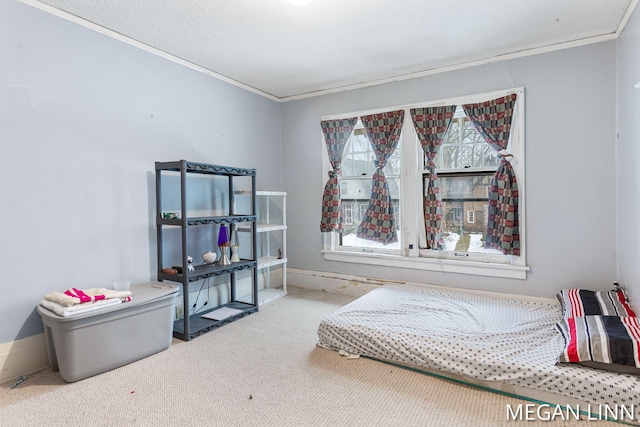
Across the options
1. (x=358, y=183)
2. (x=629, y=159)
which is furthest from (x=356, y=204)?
(x=629, y=159)

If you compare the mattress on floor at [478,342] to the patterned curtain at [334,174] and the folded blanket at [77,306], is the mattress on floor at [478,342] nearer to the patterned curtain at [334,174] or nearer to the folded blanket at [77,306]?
the patterned curtain at [334,174]

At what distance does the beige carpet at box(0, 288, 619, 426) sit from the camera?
181 centimetres

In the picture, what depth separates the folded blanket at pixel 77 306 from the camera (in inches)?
83.4

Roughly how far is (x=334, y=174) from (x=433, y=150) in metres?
1.12

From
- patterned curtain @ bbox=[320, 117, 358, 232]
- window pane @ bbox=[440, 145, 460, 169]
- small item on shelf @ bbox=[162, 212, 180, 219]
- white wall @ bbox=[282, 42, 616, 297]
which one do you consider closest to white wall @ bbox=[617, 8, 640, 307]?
white wall @ bbox=[282, 42, 616, 297]

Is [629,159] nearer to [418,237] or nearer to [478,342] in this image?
[478,342]

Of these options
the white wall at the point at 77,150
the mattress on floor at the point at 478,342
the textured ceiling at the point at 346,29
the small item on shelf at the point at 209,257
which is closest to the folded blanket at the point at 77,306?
the white wall at the point at 77,150

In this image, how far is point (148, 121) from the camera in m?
3.03

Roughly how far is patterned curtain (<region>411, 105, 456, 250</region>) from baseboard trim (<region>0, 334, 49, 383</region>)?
10.7ft

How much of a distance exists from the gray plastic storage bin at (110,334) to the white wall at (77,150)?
0.93ft

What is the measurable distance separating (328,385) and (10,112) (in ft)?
8.57

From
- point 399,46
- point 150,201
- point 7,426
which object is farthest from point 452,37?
point 7,426

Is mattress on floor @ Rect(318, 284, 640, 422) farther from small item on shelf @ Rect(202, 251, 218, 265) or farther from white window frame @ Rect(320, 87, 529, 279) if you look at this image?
small item on shelf @ Rect(202, 251, 218, 265)

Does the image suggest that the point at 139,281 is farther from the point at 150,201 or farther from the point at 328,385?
the point at 328,385
